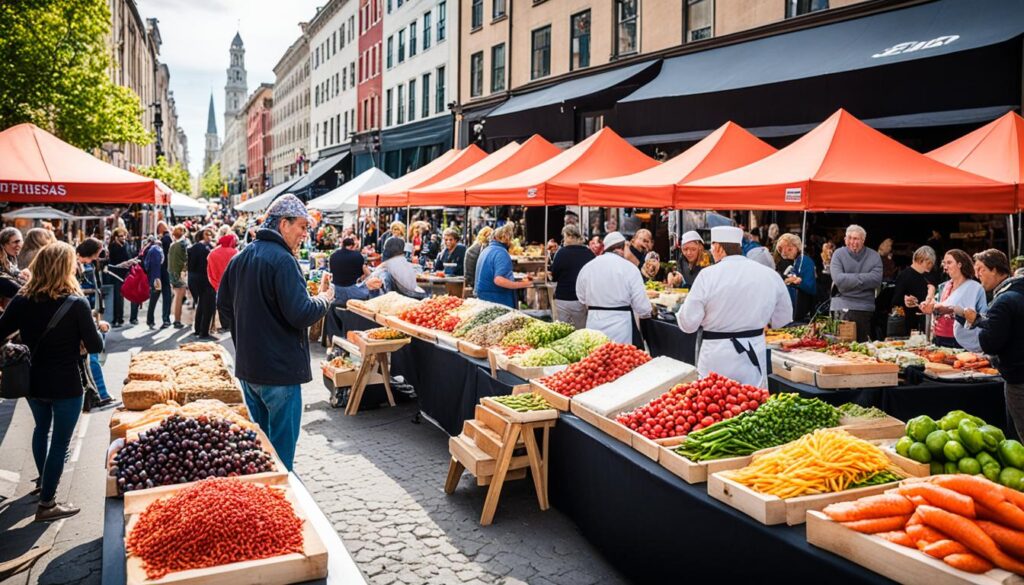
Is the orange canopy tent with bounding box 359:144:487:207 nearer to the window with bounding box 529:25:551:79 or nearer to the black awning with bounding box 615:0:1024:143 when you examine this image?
the black awning with bounding box 615:0:1024:143

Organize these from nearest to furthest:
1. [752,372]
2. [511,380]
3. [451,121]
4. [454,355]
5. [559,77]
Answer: [752,372], [511,380], [454,355], [559,77], [451,121]

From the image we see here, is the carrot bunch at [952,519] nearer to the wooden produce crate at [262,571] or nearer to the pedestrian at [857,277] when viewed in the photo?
the wooden produce crate at [262,571]

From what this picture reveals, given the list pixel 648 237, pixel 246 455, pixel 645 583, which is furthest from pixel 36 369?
pixel 648 237

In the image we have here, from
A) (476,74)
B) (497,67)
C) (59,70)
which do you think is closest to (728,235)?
(59,70)

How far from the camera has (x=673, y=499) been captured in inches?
169

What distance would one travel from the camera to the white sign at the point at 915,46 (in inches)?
448

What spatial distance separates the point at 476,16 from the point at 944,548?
31.5 metres

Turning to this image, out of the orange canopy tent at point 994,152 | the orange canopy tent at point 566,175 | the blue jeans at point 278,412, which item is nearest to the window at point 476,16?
the orange canopy tent at point 566,175

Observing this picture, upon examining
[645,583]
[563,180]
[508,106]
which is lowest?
[645,583]

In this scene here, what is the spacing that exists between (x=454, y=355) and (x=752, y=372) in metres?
3.08

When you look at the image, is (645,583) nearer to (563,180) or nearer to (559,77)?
(563,180)

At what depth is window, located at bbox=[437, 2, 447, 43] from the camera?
3553 centimetres

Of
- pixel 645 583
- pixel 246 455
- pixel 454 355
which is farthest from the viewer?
pixel 454 355

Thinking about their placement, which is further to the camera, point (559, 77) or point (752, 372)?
point (559, 77)
